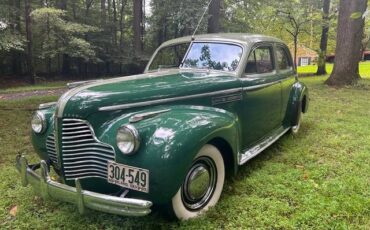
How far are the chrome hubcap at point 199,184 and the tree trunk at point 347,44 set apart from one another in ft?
29.7

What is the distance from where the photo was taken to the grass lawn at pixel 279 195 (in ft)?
9.63

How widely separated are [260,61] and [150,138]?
2.46 metres

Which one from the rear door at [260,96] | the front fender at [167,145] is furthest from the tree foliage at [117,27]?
the front fender at [167,145]

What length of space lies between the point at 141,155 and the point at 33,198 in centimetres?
169

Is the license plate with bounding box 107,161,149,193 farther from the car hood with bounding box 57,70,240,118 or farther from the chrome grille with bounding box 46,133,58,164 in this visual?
the chrome grille with bounding box 46,133,58,164

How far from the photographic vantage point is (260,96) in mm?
4234

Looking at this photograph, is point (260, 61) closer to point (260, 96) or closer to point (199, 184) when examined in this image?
point (260, 96)

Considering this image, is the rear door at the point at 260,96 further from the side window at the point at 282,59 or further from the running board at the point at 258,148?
the side window at the point at 282,59

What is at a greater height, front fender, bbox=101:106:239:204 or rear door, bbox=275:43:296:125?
rear door, bbox=275:43:296:125

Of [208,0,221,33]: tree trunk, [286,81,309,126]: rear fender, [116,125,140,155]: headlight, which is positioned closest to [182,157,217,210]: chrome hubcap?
[116,125,140,155]: headlight

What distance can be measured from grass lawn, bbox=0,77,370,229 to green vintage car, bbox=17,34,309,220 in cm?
27

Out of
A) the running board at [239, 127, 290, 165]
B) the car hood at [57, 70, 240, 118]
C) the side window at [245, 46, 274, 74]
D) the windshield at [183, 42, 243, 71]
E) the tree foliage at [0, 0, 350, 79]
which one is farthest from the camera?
the tree foliage at [0, 0, 350, 79]

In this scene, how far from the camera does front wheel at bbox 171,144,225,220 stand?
2.85 meters

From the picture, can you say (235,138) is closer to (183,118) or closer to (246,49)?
(183,118)
